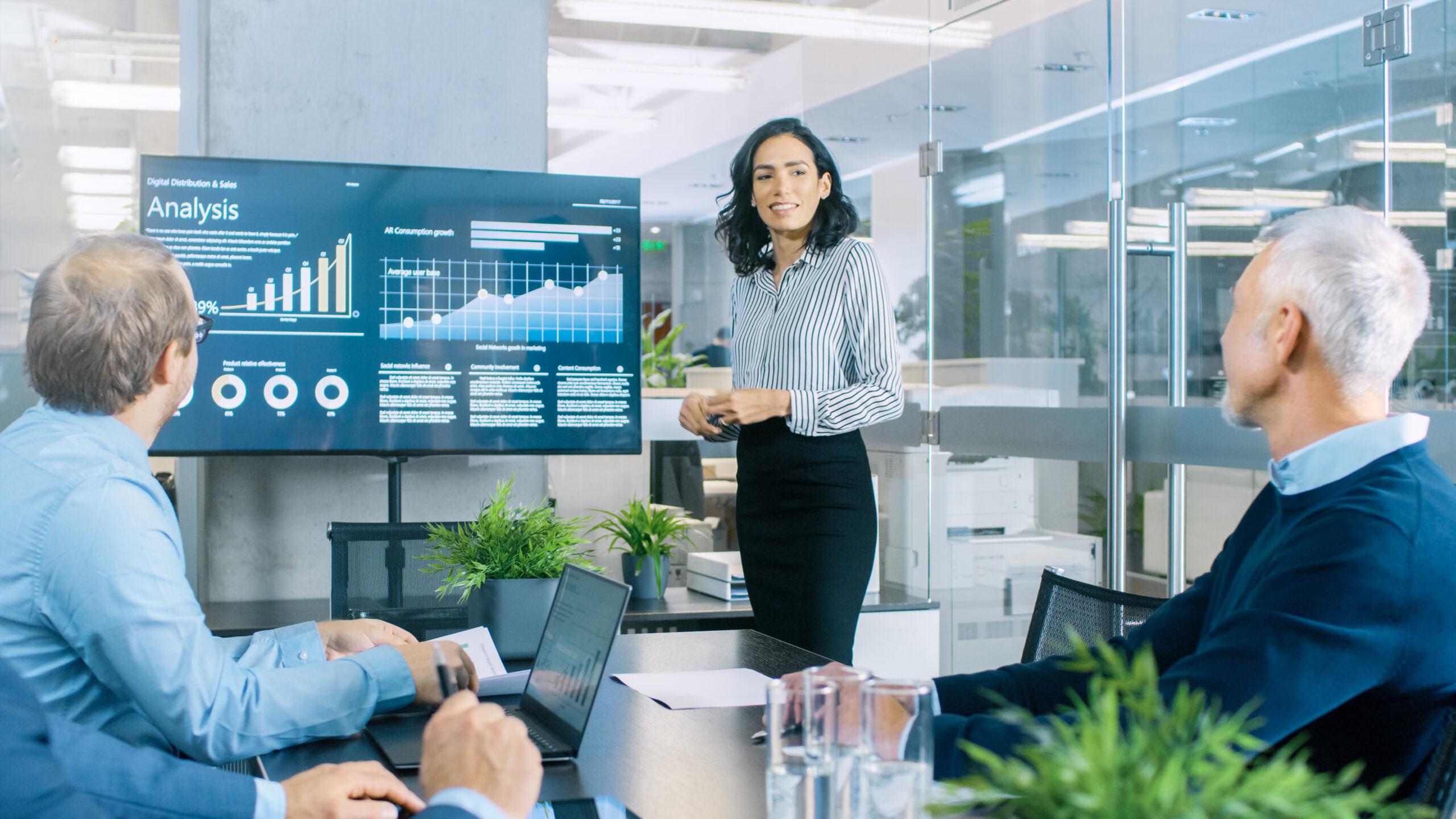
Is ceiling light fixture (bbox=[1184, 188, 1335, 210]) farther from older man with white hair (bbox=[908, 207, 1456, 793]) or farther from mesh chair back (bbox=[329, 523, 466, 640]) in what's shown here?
mesh chair back (bbox=[329, 523, 466, 640])

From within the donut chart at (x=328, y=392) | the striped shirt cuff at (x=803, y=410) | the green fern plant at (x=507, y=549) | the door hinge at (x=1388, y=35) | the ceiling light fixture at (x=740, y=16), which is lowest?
the green fern plant at (x=507, y=549)

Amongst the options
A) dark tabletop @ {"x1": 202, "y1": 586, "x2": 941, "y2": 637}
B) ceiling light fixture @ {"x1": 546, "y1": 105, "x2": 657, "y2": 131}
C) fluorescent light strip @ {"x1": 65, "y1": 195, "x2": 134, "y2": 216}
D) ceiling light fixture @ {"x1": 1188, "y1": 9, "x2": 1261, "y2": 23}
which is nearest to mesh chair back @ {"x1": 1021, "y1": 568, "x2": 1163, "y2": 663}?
dark tabletop @ {"x1": 202, "y1": 586, "x2": 941, "y2": 637}

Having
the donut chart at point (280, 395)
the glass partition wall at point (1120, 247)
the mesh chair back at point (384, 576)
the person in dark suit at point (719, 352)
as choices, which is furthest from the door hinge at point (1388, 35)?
the person in dark suit at point (719, 352)

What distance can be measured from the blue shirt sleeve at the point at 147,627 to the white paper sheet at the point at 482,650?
1.21 feet

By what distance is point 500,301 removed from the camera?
3.09 m

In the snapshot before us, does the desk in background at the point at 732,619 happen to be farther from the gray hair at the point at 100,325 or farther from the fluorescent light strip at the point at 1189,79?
the gray hair at the point at 100,325

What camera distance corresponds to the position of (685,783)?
1.18m

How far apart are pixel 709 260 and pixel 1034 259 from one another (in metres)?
11.2

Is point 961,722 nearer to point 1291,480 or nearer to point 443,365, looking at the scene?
point 1291,480

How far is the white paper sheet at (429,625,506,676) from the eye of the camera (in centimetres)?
168

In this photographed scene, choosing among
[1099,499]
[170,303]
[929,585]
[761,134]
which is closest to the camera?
[170,303]

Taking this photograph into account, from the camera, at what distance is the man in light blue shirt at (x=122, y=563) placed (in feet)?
4.02

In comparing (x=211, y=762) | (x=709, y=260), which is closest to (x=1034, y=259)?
(x=211, y=762)

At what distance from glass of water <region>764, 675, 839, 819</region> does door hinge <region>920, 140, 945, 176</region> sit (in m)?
2.84
